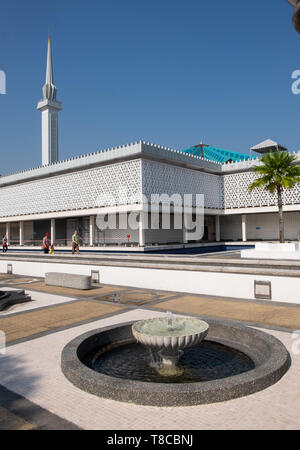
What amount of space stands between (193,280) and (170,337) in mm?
7009

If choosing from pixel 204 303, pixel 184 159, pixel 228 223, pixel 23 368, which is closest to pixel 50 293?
pixel 204 303

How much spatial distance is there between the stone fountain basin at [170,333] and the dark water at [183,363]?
430mm

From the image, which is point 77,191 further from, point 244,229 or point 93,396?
point 93,396

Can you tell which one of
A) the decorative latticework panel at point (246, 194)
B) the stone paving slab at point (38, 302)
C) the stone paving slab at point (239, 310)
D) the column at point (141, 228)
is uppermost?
the decorative latticework panel at point (246, 194)

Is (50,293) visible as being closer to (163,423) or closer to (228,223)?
(163,423)

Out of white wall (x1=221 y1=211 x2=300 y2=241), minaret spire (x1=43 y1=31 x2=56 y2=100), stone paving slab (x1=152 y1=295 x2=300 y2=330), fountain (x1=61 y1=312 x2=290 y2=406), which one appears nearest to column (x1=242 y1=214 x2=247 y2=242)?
white wall (x1=221 y1=211 x2=300 y2=241)

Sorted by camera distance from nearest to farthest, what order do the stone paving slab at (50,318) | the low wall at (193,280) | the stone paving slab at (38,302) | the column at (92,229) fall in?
the stone paving slab at (50,318) → the stone paving slab at (38,302) → the low wall at (193,280) → the column at (92,229)

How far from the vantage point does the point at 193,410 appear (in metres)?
3.81

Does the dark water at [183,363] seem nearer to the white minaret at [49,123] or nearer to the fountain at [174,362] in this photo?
the fountain at [174,362]

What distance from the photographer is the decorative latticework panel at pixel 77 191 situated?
104ft

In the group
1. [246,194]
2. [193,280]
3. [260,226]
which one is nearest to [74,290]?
[193,280]

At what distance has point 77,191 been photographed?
36281 millimetres

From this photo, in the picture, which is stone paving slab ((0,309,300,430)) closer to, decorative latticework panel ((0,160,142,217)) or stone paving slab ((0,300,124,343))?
stone paving slab ((0,300,124,343))

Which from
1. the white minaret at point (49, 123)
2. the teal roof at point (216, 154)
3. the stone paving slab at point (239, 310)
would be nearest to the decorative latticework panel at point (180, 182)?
the teal roof at point (216, 154)
